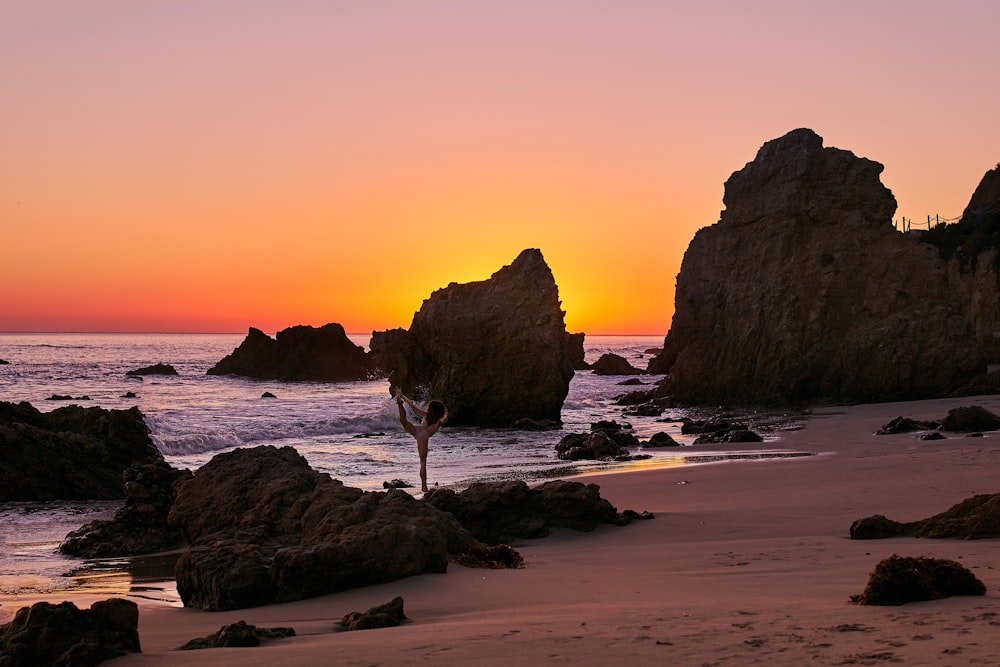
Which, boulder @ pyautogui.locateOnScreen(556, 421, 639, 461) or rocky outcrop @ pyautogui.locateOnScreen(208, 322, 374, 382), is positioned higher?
rocky outcrop @ pyautogui.locateOnScreen(208, 322, 374, 382)

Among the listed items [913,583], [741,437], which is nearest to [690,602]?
[913,583]

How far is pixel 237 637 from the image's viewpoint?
5461 mm

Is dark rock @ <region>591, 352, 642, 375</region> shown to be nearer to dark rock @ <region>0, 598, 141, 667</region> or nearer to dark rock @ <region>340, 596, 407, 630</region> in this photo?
dark rock @ <region>340, 596, 407, 630</region>

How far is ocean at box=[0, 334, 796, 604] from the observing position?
416 inches

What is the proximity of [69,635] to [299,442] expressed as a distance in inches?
850

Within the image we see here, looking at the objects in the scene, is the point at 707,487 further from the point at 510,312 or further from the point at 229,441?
the point at 510,312

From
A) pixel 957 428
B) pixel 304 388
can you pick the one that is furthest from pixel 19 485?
pixel 304 388

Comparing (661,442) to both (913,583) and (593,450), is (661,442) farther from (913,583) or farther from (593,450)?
(913,583)

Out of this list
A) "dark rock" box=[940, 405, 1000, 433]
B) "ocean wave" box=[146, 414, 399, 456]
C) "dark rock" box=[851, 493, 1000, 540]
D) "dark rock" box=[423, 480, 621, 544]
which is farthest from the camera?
"ocean wave" box=[146, 414, 399, 456]

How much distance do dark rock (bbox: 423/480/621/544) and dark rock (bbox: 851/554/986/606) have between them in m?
5.10

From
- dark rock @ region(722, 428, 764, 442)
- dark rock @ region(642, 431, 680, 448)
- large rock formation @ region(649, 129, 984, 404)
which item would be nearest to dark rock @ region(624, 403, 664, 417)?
large rock formation @ region(649, 129, 984, 404)

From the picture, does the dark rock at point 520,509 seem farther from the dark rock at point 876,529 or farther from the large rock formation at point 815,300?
the large rock formation at point 815,300

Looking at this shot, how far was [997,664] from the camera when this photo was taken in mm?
3875

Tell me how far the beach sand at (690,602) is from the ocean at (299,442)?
121 inches
